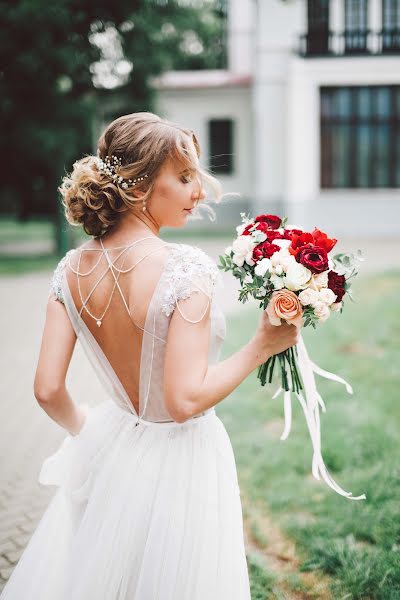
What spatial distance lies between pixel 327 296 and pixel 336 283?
97 mm

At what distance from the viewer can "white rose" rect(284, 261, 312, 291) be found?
1.83 meters

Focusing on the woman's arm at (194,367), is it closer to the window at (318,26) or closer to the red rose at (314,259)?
the red rose at (314,259)

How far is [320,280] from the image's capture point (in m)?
1.89

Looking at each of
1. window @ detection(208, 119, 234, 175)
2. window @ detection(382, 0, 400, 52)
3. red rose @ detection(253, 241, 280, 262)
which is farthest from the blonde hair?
window @ detection(208, 119, 234, 175)

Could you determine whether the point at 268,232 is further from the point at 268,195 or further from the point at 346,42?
the point at 346,42

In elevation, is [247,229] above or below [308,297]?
above

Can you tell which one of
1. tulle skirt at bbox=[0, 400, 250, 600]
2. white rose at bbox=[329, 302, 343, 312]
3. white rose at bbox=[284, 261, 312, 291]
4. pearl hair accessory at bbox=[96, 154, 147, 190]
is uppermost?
pearl hair accessory at bbox=[96, 154, 147, 190]

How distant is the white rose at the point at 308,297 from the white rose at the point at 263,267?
13 centimetres

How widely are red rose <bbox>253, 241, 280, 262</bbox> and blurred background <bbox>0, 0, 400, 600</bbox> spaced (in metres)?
0.44

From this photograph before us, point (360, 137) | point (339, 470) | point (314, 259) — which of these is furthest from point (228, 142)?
point (314, 259)

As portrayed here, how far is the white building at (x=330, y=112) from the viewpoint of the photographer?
60.6 feet

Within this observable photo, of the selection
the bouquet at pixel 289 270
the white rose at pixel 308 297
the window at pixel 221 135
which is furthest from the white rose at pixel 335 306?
the window at pixel 221 135

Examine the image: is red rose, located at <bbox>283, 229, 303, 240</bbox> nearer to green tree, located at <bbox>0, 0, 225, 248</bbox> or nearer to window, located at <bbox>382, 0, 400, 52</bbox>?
green tree, located at <bbox>0, 0, 225, 248</bbox>

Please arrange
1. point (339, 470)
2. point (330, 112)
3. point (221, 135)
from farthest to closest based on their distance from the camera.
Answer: point (221, 135), point (330, 112), point (339, 470)
